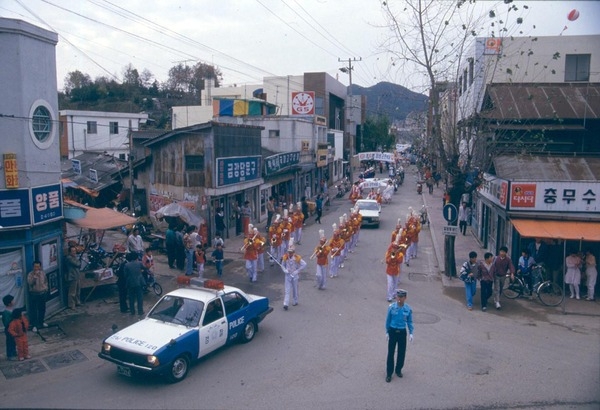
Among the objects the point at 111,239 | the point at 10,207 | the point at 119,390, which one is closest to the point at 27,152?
the point at 10,207

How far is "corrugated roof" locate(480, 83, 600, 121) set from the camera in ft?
65.2

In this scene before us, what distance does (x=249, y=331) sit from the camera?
1216 cm

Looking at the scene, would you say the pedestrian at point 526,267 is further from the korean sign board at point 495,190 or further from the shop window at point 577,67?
the shop window at point 577,67

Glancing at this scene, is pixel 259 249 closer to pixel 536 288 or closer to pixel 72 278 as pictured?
pixel 72 278

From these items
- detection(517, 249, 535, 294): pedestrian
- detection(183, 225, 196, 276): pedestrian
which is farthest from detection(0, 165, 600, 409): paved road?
detection(183, 225, 196, 276): pedestrian

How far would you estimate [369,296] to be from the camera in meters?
16.2

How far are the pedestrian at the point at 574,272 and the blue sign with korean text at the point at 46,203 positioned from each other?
14.1 metres

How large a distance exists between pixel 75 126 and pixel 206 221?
27606mm

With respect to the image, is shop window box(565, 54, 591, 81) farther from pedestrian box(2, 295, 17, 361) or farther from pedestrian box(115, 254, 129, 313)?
pedestrian box(2, 295, 17, 361)

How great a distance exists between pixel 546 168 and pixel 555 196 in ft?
6.42

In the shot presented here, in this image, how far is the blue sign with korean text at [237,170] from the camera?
76.7 feet

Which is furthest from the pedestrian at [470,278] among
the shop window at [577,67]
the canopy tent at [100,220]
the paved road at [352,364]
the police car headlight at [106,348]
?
the shop window at [577,67]

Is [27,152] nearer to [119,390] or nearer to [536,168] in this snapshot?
[119,390]

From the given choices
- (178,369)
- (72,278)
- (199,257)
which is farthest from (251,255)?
(178,369)
